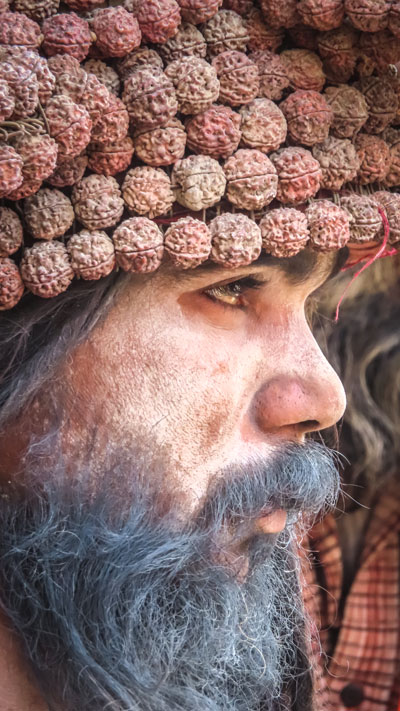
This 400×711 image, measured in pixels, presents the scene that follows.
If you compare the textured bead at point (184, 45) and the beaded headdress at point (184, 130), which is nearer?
the beaded headdress at point (184, 130)

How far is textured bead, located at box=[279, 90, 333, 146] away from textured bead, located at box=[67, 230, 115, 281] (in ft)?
1.26

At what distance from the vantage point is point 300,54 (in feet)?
5.08

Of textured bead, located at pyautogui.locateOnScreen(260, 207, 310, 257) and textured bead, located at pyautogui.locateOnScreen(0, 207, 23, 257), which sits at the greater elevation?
textured bead, located at pyautogui.locateOnScreen(0, 207, 23, 257)

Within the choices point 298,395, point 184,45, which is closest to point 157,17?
point 184,45

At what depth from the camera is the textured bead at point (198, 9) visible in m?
1.44

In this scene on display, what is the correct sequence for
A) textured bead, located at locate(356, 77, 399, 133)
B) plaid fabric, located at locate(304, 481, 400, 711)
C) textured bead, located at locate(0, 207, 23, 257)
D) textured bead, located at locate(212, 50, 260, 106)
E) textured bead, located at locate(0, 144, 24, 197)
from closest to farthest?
1. textured bead, located at locate(0, 144, 24, 197)
2. textured bead, located at locate(0, 207, 23, 257)
3. textured bead, located at locate(212, 50, 260, 106)
4. textured bead, located at locate(356, 77, 399, 133)
5. plaid fabric, located at locate(304, 481, 400, 711)

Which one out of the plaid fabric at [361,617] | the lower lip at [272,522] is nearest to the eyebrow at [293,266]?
the lower lip at [272,522]

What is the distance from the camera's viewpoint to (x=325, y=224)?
5.10 feet

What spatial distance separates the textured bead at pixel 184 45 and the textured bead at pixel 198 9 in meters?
0.01

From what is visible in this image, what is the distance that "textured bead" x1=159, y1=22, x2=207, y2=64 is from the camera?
145 cm

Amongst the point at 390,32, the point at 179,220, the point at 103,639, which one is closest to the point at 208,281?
the point at 179,220

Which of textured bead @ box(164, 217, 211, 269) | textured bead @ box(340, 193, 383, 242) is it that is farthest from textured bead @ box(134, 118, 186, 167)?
textured bead @ box(340, 193, 383, 242)

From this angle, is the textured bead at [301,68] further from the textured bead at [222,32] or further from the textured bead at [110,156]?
the textured bead at [110,156]

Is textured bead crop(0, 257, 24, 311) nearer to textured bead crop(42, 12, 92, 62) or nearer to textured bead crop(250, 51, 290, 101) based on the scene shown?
textured bead crop(42, 12, 92, 62)
